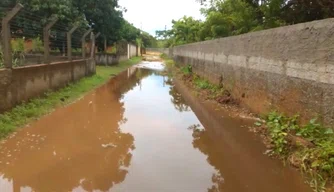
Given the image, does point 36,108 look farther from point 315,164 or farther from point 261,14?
point 261,14

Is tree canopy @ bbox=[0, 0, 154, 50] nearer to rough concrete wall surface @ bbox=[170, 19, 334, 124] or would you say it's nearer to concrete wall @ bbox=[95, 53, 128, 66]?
concrete wall @ bbox=[95, 53, 128, 66]

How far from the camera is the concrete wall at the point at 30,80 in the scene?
6371 mm

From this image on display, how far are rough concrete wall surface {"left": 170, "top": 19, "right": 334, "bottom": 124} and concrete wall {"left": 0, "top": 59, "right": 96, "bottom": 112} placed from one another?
17.6ft

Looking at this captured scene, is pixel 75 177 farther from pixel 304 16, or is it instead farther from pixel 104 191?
pixel 304 16

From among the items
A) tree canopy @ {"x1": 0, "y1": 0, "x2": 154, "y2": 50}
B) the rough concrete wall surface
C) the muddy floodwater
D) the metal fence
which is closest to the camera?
the muddy floodwater

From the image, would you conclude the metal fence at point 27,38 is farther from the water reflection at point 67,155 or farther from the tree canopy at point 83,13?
the water reflection at point 67,155

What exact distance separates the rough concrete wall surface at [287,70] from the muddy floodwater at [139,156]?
2.84 feet

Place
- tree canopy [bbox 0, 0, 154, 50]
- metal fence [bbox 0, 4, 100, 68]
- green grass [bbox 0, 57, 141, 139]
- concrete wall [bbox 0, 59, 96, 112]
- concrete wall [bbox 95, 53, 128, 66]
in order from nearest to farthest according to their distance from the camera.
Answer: green grass [bbox 0, 57, 141, 139], concrete wall [bbox 0, 59, 96, 112], metal fence [bbox 0, 4, 100, 68], tree canopy [bbox 0, 0, 154, 50], concrete wall [bbox 95, 53, 128, 66]

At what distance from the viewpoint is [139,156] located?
4441mm

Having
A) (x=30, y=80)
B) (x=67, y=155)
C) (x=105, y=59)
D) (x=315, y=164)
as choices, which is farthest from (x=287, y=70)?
(x=105, y=59)

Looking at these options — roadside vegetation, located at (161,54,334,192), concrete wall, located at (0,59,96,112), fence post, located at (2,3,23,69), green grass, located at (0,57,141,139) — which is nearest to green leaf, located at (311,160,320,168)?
roadside vegetation, located at (161,54,334,192)

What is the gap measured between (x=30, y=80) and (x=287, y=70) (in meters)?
5.85

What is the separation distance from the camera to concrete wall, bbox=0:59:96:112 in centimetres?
637

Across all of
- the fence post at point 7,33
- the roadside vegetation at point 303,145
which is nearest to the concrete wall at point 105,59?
the fence post at point 7,33
